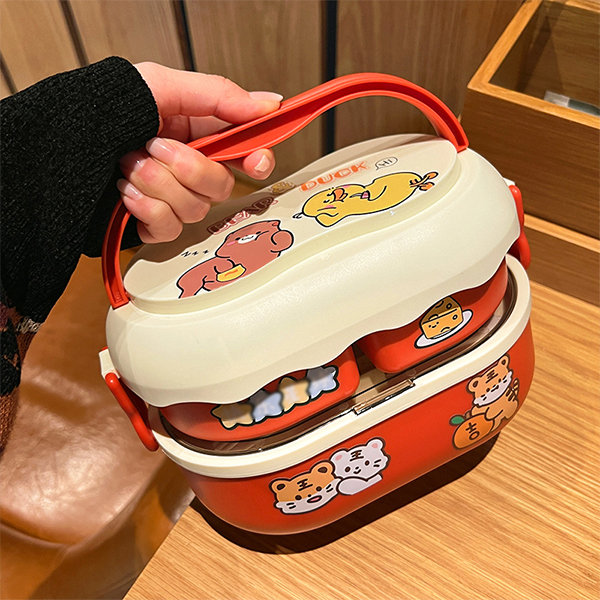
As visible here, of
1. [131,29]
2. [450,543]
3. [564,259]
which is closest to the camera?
[450,543]

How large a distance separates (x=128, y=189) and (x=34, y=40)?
54 centimetres

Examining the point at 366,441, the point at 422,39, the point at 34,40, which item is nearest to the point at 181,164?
the point at 366,441

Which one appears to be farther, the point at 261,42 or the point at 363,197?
the point at 261,42

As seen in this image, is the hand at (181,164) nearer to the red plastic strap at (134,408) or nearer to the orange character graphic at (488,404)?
the red plastic strap at (134,408)

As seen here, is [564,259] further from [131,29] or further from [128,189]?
[131,29]

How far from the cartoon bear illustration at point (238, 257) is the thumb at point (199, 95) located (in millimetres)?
85

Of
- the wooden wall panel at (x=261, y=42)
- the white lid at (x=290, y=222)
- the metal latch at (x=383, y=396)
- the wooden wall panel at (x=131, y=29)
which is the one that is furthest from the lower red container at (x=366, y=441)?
the wooden wall panel at (x=131, y=29)

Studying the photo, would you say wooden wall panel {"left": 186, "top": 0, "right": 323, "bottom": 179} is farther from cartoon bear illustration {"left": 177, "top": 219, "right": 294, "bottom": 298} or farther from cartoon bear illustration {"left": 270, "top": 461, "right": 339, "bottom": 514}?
cartoon bear illustration {"left": 270, "top": 461, "right": 339, "bottom": 514}

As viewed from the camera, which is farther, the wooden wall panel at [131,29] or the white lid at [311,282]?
the wooden wall panel at [131,29]

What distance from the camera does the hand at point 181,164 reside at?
1.41 ft

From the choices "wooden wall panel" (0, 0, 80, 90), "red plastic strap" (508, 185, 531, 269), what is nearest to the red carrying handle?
"red plastic strap" (508, 185, 531, 269)

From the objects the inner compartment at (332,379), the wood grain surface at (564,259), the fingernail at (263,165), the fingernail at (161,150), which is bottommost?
the wood grain surface at (564,259)

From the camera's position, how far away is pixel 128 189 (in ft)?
1.42

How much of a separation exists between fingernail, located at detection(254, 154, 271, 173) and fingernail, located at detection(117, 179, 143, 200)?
84 mm
